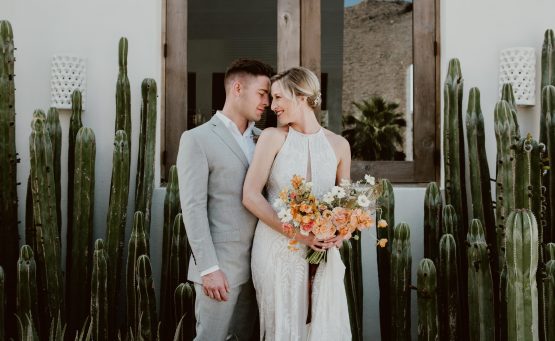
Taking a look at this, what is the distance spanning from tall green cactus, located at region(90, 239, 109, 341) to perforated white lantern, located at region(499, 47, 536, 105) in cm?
306

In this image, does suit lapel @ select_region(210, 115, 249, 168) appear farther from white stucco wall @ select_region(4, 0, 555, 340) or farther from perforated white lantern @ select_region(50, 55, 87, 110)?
perforated white lantern @ select_region(50, 55, 87, 110)

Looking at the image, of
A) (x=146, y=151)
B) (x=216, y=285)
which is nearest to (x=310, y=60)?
(x=146, y=151)

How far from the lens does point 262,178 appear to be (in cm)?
304

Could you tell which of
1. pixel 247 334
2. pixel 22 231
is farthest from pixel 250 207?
pixel 22 231

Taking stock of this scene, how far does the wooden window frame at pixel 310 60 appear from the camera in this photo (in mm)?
4789

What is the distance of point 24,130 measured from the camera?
184 inches

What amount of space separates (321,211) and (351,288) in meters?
1.16

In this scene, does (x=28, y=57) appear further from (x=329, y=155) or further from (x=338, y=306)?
(x=338, y=306)

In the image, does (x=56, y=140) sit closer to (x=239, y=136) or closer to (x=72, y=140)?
(x=72, y=140)

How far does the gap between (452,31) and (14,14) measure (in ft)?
10.6

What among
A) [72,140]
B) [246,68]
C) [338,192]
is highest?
[246,68]

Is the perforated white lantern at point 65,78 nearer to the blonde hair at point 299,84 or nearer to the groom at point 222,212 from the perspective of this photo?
the groom at point 222,212

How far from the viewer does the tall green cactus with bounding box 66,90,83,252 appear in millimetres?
4402

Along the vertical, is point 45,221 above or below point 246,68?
below
